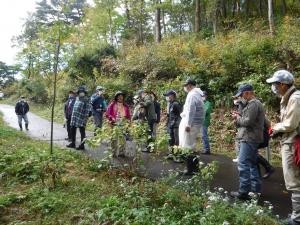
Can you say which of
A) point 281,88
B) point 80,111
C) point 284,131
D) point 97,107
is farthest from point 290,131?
point 97,107

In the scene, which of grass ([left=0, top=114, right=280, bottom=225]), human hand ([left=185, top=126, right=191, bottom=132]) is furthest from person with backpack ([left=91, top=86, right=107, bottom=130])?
human hand ([left=185, top=126, right=191, bottom=132])

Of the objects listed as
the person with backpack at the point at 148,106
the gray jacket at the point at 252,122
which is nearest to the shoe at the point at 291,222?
the gray jacket at the point at 252,122

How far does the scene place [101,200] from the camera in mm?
5613

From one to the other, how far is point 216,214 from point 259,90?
8363mm

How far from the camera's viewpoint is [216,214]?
16.0 ft

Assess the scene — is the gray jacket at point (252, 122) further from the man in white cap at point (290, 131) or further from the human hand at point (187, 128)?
the human hand at point (187, 128)

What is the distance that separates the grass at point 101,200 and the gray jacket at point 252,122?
3.73ft

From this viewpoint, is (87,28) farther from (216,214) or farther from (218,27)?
(216,214)

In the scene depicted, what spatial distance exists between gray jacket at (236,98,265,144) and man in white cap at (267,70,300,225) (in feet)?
2.97

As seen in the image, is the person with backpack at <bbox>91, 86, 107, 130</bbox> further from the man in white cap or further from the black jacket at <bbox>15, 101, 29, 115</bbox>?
the man in white cap

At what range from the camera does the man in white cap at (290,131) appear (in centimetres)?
486

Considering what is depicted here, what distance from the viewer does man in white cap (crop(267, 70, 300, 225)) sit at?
4855 millimetres

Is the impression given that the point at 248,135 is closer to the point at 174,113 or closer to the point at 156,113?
the point at 174,113

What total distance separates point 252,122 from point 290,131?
113 cm
